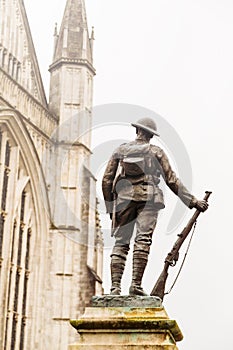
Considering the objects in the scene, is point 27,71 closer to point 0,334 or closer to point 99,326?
point 0,334

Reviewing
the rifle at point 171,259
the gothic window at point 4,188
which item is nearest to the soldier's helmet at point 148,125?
the rifle at point 171,259

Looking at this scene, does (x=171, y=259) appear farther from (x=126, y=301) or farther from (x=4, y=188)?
(x=4, y=188)

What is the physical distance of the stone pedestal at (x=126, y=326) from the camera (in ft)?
16.8

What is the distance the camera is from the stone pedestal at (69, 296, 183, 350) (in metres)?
5.11

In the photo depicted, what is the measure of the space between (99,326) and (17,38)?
1795cm

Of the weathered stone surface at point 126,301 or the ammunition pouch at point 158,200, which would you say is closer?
the weathered stone surface at point 126,301

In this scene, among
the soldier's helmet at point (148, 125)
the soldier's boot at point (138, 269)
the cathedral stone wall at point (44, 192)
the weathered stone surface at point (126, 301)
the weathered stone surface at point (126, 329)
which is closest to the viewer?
the weathered stone surface at point (126, 329)

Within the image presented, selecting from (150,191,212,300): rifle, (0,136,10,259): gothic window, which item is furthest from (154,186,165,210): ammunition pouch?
(0,136,10,259): gothic window

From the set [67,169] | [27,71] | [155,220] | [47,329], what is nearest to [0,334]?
[47,329]

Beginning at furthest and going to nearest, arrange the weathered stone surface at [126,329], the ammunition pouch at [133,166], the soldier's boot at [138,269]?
the ammunition pouch at [133,166] → the soldier's boot at [138,269] → the weathered stone surface at [126,329]

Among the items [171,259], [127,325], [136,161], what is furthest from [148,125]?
[127,325]

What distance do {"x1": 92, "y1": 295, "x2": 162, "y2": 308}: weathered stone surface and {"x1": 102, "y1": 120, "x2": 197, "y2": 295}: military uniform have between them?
10.6 inches

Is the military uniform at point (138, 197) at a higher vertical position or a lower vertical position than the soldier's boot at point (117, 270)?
higher

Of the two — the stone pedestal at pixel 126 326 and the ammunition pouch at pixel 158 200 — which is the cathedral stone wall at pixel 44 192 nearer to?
the ammunition pouch at pixel 158 200
